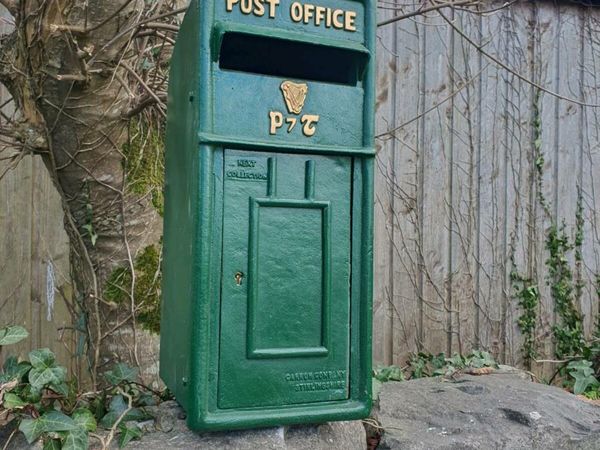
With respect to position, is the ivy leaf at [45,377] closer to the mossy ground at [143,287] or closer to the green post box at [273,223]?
the green post box at [273,223]

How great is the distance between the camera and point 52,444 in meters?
1.88

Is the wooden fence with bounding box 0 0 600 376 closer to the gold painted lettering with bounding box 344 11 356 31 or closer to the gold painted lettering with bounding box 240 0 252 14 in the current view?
the gold painted lettering with bounding box 344 11 356 31

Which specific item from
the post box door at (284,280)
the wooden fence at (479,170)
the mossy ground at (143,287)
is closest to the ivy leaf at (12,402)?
the post box door at (284,280)

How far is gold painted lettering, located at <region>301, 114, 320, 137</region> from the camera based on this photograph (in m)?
1.98

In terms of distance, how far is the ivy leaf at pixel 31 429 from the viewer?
6.15ft

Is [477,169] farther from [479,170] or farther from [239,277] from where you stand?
[239,277]

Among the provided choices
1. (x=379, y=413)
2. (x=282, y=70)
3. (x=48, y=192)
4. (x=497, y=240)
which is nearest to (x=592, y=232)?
(x=497, y=240)

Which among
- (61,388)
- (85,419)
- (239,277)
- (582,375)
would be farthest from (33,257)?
(582,375)

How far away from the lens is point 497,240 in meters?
4.43

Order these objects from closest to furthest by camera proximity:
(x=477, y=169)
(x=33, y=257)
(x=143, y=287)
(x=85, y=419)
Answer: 1. (x=85, y=419)
2. (x=143, y=287)
3. (x=33, y=257)
4. (x=477, y=169)

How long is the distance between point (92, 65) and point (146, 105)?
25 centimetres

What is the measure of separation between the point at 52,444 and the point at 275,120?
1.10m

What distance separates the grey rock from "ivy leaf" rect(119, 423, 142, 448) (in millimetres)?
845

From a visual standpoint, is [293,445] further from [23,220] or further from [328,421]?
[23,220]
